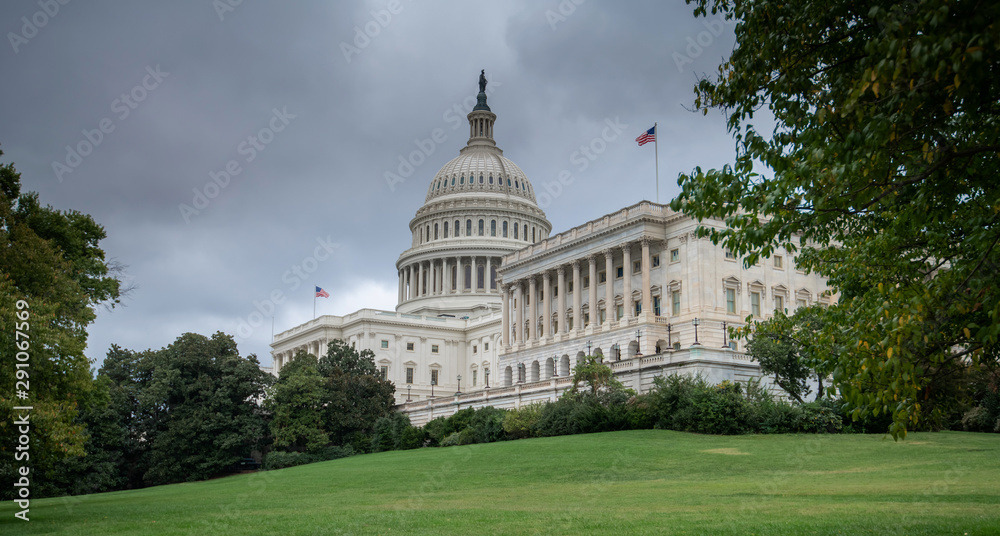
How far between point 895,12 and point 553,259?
264ft

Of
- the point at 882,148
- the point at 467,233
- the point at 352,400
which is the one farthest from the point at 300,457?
the point at 467,233

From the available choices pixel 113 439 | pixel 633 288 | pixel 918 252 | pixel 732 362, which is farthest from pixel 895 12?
pixel 633 288

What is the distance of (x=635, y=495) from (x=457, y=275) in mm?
113505

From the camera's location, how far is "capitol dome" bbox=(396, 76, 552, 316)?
13862 centimetres

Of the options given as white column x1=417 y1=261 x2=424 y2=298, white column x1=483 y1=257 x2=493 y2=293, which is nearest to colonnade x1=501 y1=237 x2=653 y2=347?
white column x1=483 y1=257 x2=493 y2=293

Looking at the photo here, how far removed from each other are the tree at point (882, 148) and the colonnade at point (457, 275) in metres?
123

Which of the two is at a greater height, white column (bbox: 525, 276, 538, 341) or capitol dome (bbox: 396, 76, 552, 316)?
capitol dome (bbox: 396, 76, 552, 316)

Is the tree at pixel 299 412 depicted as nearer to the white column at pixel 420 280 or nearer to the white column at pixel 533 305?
the white column at pixel 533 305

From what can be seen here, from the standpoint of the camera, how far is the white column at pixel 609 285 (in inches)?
3246

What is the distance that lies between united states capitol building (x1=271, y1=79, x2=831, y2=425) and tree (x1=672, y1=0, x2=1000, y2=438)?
2736 centimetres

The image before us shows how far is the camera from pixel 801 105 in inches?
575

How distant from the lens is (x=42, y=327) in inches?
1006

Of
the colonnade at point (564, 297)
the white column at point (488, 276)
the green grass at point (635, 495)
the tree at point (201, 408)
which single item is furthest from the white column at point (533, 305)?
the green grass at point (635, 495)

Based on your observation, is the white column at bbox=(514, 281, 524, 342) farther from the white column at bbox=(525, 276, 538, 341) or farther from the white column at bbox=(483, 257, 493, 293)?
the white column at bbox=(483, 257, 493, 293)
